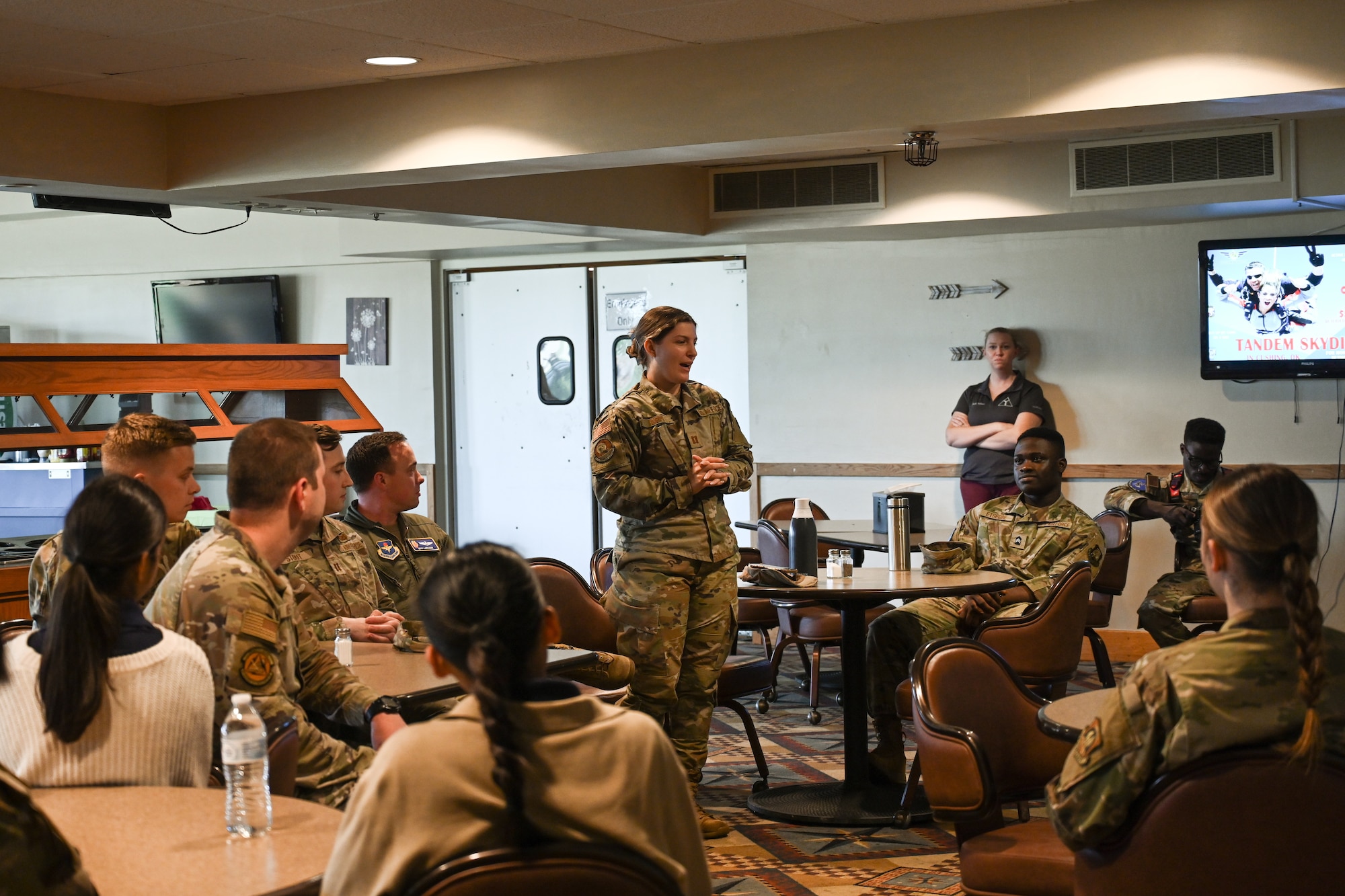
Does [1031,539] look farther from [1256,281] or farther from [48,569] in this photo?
[48,569]

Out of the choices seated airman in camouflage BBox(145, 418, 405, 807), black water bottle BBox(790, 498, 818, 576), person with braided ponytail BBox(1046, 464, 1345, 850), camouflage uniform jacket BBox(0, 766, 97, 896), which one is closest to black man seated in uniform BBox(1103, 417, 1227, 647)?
black water bottle BBox(790, 498, 818, 576)

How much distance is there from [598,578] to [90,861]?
4.17 m

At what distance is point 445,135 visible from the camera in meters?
5.86

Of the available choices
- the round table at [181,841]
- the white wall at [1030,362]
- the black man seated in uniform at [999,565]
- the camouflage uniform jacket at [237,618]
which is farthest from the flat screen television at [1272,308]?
the round table at [181,841]

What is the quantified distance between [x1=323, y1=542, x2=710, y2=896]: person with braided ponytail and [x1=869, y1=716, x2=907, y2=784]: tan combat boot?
3456mm

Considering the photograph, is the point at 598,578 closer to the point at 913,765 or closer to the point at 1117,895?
the point at 913,765

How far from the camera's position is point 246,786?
218 cm

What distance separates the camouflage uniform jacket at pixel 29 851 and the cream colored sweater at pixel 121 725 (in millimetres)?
478

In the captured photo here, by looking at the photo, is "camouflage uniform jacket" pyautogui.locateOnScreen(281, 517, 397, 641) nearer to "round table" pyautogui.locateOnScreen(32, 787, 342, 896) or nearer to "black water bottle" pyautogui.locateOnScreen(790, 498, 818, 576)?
"black water bottle" pyautogui.locateOnScreen(790, 498, 818, 576)

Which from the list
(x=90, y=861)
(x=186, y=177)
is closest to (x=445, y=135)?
(x=186, y=177)

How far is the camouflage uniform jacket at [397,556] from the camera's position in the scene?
15.1ft

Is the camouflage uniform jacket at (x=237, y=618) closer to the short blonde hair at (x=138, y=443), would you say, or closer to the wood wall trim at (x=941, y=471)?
the short blonde hair at (x=138, y=443)

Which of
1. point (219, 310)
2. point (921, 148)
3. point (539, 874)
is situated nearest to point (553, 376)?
point (219, 310)

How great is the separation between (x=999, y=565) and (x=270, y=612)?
3709mm
